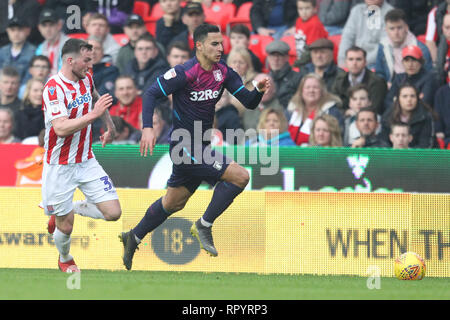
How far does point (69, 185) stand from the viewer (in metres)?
9.24

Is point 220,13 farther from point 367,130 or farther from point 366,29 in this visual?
point 367,130

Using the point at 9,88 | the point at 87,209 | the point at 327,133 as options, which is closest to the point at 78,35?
the point at 9,88

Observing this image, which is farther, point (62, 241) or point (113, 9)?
point (113, 9)

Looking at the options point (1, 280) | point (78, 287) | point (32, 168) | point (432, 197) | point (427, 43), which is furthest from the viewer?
point (427, 43)

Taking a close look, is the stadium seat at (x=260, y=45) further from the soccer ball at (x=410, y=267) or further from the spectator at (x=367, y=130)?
the soccer ball at (x=410, y=267)

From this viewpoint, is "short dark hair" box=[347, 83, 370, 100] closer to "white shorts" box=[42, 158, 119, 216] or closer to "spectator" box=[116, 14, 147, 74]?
"spectator" box=[116, 14, 147, 74]

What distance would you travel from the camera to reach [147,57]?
13.9m

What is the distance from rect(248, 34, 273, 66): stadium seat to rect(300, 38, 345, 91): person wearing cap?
1.05 metres

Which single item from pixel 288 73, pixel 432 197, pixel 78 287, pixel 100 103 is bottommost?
pixel 78 287

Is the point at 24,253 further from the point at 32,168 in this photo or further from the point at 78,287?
the point at 78,287

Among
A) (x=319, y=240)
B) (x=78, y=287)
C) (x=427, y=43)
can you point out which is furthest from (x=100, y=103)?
(x=427, y=43)

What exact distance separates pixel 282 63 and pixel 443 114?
8.44ft

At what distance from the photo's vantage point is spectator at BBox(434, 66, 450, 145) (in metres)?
12.4

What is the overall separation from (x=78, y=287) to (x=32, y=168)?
3771 mm
